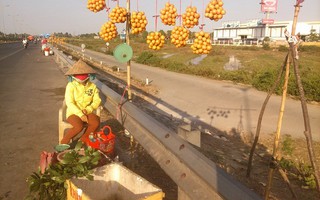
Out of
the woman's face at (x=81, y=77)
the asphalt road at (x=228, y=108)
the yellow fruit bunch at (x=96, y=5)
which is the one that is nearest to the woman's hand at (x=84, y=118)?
the woman's face at (x=81, y=77)

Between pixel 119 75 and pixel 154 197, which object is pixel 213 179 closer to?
pixel 154 197

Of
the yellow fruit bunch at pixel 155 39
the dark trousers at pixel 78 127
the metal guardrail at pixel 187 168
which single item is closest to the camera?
the metal guardrail at pixel 187 168

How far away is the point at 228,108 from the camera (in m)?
11.5

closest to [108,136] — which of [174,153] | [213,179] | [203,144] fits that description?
[174,153]

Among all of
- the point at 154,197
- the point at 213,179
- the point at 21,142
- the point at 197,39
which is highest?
the point at 197,39

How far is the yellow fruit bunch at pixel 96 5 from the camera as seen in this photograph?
487cm

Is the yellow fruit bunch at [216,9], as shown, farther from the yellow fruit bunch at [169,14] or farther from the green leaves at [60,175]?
the green leaves at [60,175]

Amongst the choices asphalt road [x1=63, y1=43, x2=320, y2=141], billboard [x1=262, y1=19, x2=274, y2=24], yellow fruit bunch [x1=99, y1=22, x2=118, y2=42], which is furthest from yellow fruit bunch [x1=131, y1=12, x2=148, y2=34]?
billboard [x1=262, y1=19, x2=274, y2=24]

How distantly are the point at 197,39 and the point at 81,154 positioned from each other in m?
2.18

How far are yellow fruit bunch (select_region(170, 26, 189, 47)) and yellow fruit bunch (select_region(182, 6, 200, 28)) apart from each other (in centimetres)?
11

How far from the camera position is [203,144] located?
6738mm

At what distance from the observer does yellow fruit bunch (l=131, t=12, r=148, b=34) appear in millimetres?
4672

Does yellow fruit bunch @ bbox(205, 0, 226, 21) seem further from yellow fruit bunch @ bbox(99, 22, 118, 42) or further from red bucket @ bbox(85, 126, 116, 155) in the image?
red bucket @ bbox(85, 126, 116, 155)

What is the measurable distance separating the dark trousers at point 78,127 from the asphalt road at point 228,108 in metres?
4.66
